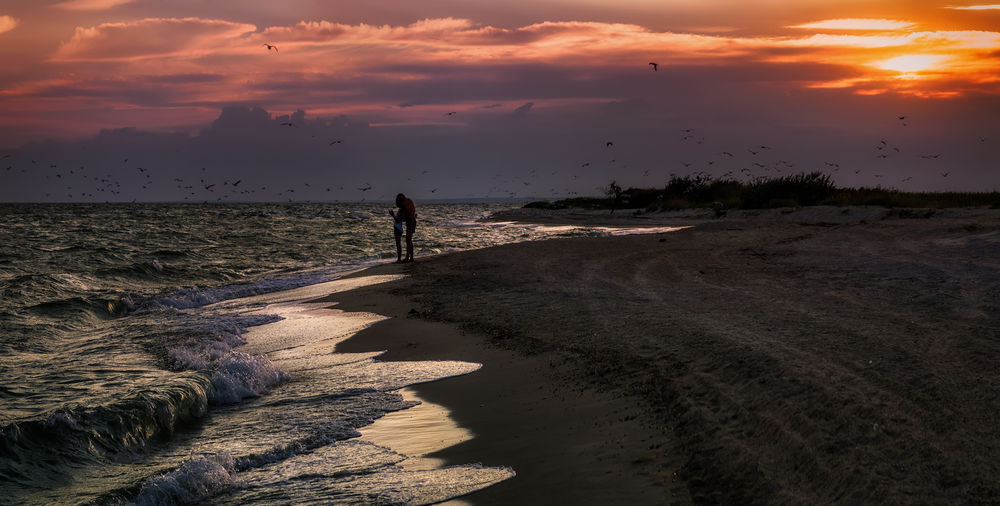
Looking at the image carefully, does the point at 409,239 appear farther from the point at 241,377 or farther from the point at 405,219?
the point at 241,377

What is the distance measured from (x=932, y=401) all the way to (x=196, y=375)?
678cm

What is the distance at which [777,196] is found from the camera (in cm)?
4091

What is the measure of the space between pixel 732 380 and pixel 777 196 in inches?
1506

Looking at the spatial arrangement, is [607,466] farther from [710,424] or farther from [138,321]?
[138,321]

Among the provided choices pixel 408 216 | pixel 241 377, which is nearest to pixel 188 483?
pixel 241 377

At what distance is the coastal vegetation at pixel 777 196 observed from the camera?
31.4m

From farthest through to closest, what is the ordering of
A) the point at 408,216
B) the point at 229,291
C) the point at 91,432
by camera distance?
the point at 408,216 → the point at 229,291 → the point at 91,432

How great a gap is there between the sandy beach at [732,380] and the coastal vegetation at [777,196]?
67.8ft

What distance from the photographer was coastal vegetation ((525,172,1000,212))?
31422mm

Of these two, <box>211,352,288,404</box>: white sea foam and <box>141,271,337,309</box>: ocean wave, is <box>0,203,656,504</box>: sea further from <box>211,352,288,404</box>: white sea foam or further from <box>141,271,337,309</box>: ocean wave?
<box>141,271,337,309</box>: ocean wave

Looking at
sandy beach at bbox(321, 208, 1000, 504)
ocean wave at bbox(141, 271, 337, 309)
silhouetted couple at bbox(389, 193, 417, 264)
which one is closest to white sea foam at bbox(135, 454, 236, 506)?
sandy beach at bbox(321, 208, 1000, 504)

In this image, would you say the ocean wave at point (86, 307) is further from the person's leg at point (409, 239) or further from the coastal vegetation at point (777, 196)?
the coastal vegetation at point (777, 196)

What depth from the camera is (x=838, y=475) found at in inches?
149

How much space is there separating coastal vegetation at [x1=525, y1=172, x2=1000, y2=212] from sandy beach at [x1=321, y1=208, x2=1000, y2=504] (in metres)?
20.7
